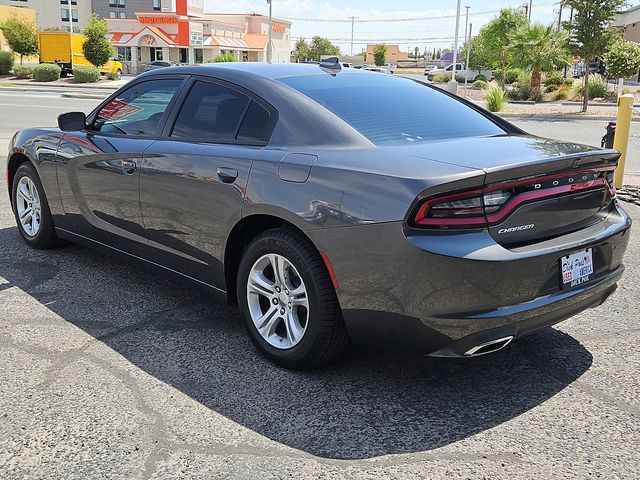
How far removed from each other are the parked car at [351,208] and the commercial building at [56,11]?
294ft

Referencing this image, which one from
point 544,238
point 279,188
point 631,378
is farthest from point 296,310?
point 631,378

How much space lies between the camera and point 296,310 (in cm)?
362

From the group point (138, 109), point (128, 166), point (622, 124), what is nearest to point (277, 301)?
point (128, 166)

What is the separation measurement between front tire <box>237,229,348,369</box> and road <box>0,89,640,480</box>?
0.16 meters

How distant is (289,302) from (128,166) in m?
1.63

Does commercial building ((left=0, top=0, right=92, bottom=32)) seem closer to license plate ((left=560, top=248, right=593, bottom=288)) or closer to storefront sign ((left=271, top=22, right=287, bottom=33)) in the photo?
storefront sign ((left=271, top=22, right=287, bottom=33))

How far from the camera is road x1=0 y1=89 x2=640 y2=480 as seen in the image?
287cm

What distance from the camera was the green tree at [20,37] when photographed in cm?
5012

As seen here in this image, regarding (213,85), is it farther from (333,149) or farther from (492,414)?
(492,414)

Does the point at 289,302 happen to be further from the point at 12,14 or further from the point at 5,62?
the point at 12,14

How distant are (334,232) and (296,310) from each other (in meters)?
0.58

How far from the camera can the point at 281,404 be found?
3.36 meters

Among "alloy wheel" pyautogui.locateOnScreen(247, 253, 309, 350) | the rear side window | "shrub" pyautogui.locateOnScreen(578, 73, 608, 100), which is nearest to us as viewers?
"alloy wheel" pyautogui.locateOnScreen(247, 253, 309, 350)

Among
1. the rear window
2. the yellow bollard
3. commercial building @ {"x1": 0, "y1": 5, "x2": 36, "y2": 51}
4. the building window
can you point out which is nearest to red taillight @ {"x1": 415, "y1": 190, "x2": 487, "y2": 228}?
the rear window
